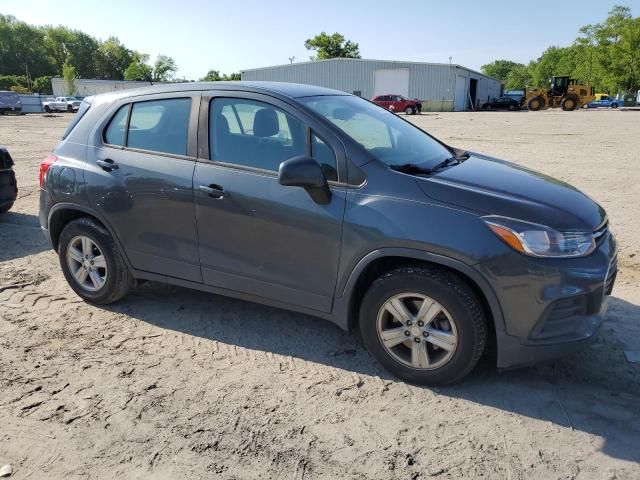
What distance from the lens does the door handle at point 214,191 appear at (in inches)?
139

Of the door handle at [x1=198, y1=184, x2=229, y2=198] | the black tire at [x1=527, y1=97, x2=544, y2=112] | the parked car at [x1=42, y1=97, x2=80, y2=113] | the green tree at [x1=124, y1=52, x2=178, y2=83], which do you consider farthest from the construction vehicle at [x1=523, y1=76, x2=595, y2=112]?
the green tree at [x1=124, y1=52, x2=178, y2=83]

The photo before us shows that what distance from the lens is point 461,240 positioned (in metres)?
2.86

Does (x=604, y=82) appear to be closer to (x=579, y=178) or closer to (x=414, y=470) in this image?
(x=579, y=178)

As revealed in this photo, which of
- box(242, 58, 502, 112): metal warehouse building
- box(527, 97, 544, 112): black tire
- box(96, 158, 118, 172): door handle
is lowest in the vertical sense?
box(96, 158, 118, 172): door handle

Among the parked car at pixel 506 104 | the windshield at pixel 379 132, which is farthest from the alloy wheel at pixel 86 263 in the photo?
the parked car at pixel 506 104

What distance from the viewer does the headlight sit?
111 inches

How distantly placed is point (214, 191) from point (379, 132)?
4.17ft

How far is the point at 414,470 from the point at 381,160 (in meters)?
1.81

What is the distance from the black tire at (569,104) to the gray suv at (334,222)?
47.8 meters

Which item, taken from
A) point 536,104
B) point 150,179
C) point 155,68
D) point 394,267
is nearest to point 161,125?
point 150,179

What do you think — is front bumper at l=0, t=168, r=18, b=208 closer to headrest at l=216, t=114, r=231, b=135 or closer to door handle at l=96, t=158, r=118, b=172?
door handle at l=96, t=158, r=118, b=172

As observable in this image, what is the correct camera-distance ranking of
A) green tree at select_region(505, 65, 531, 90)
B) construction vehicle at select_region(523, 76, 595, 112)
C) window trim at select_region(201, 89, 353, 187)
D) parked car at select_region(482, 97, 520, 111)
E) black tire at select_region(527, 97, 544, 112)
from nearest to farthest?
window trim at select_region(201, 89, 353, 187)
construction vehicle at select_region(523, 76, 595, 112)
black tire at select_region(527, 97, 544, 112)
parked car at select_region(482, 97, 520, 111)
green tree at select_region(505, 65, 531, 90)

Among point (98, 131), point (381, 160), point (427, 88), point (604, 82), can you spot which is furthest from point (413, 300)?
point (604, 82)

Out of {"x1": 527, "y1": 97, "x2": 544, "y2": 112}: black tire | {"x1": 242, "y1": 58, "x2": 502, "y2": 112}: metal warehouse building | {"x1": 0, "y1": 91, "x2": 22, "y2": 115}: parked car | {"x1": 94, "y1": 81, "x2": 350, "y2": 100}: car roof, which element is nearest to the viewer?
{"x1": 94, "y1": 81, "x2": 350, "y2": 100}: car roof
